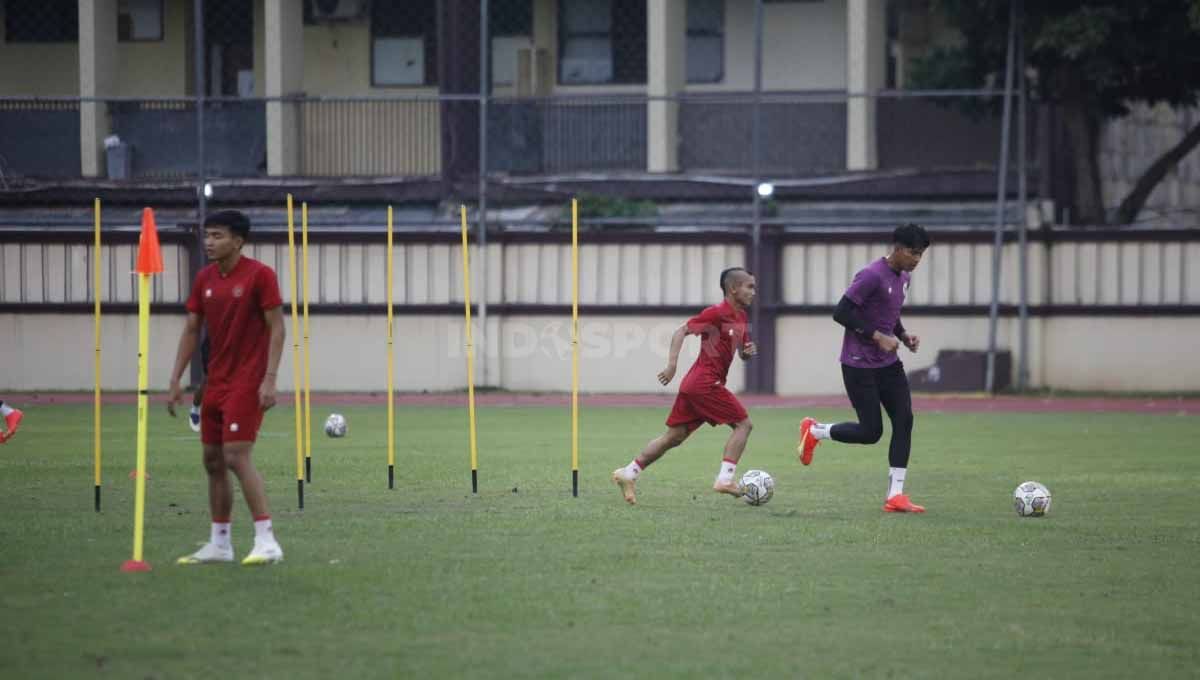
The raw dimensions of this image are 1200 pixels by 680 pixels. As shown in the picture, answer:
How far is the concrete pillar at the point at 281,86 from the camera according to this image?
31500 mm

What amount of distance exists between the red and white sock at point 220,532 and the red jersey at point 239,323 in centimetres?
75

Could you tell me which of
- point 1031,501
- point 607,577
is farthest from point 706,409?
point 607,577

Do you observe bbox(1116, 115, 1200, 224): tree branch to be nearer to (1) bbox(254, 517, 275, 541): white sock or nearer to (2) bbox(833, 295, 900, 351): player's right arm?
(2) bbox(833, 295, 900, 351): player's right arm

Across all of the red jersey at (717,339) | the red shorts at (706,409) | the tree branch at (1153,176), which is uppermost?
the tree branch at (1153,176)

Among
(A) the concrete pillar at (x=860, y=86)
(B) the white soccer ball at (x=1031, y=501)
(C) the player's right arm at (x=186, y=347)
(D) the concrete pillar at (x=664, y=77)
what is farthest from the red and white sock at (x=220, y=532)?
(A) the concrete pillar at (x=860, y=86)

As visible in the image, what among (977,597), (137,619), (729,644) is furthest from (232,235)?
(977,597)

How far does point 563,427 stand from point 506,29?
14.0 m

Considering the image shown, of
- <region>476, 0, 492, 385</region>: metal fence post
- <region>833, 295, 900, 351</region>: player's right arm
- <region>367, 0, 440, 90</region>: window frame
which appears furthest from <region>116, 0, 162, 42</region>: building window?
<region>833, 295, 900, 351</region>: player's right arm

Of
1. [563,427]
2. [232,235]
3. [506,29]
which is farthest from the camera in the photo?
[506,29]

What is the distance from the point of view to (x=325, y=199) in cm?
3055

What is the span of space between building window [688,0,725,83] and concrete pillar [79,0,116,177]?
1046 cm

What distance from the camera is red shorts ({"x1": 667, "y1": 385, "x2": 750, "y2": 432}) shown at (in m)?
13.4

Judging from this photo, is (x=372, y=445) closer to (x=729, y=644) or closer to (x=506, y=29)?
(x=729, y=644)

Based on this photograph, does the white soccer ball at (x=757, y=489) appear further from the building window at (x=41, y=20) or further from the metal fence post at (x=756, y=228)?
the building window at (x=41, y=20)
